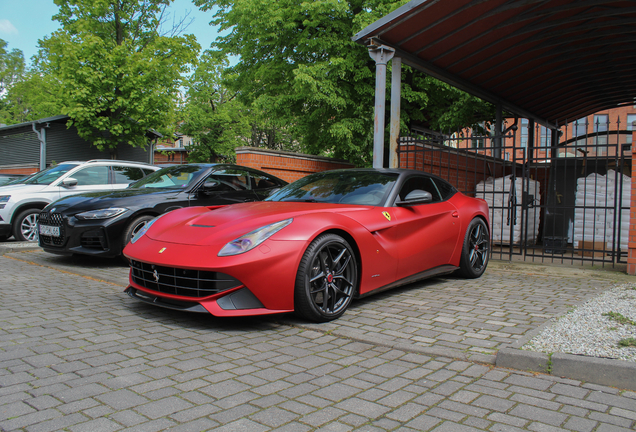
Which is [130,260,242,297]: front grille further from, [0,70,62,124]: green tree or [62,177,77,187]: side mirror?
[0,70,62,124]: green tree

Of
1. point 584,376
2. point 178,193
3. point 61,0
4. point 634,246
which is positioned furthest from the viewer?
point 61,0

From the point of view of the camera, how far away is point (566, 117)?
607 inches

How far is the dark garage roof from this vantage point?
7027mm

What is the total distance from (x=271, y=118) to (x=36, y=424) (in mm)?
15785

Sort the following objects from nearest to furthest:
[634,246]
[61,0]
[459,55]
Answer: [634,246], [459,55], [61,0]

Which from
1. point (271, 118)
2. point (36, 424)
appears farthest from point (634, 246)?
point (271, 118)

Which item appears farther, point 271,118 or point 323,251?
point 271,118

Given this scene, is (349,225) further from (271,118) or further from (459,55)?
(271,118)

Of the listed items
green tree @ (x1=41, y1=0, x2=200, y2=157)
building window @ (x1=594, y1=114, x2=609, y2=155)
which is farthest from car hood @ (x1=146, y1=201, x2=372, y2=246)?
green tree @ (x1=41, y1=0, x2=200, y2=157)

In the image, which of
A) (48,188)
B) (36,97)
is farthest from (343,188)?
(36,97)

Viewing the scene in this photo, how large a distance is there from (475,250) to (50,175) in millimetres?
8563

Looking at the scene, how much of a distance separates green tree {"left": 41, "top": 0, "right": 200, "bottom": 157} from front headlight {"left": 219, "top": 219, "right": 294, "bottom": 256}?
18410mm

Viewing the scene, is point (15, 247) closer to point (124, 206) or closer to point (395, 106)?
point (124, 206)

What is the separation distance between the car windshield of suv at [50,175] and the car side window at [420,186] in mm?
7626
